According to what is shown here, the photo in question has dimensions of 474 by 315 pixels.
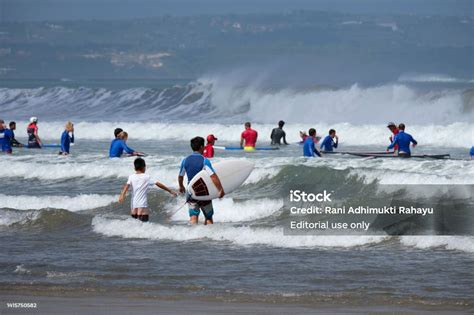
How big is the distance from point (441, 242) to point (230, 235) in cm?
254

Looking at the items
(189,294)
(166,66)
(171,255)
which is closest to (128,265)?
(171,255)

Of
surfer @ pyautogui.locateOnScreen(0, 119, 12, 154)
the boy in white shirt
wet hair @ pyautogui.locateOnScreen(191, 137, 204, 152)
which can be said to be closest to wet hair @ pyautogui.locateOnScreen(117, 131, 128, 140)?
the boy in white shirt

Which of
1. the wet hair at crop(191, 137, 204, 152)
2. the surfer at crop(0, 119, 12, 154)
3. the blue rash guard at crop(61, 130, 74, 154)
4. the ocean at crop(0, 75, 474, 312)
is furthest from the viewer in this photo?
the surfer at crop(0, 119, 12, 154)

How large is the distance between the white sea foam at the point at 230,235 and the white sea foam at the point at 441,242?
371 millimetres

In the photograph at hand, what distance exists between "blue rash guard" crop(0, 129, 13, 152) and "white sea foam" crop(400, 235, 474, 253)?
47.3 ft

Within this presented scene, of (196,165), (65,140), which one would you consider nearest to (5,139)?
(65,140)

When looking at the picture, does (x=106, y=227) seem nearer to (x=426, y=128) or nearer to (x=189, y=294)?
(x=189, y=294)

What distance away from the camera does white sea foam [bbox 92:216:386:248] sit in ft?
41.2

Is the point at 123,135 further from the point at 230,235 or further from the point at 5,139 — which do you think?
the point at 5,139

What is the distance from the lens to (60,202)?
17.3 meters

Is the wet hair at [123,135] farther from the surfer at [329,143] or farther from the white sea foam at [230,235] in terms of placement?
the surfer at [329,143]

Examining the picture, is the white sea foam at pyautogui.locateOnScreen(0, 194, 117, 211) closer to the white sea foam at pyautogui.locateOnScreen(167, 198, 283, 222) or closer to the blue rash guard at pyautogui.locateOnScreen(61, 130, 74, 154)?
the white sea foam at pyautogui.locateOnScreen(167, 198, 283, 222)

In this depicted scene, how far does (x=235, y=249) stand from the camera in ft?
40.3

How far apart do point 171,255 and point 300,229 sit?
2.30 metres
